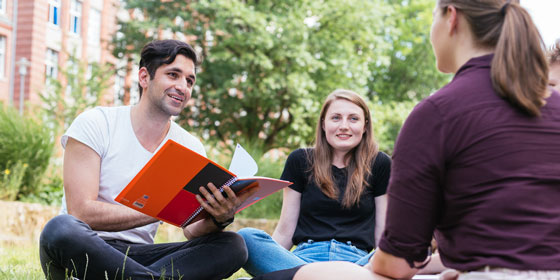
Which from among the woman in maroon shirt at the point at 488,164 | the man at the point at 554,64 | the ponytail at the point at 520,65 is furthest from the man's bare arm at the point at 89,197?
the man at the point at 554,64

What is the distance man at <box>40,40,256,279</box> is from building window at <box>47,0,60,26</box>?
2271cm

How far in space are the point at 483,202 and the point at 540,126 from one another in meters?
0.25

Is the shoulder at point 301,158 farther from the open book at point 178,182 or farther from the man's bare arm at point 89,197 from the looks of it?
the man's bare arm at point 89,197

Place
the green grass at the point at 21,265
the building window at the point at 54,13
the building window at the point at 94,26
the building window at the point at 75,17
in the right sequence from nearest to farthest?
the green grass at the point at 21,265 → the building window at the point at 54,13 → the building window at the point at 75,17 → the building window at the point at 94,26

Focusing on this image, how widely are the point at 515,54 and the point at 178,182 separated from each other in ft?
4.55

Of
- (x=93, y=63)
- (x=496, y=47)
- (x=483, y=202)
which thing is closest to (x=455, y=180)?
(x=483, y=202)

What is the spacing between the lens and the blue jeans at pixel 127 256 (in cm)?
254

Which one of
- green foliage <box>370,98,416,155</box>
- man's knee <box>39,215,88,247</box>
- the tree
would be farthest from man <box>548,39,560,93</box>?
green foliage <box>370,98,416,155</box>

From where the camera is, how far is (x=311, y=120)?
624 inches

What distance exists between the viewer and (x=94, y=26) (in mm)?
26797

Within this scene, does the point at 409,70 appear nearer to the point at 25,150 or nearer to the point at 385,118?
the point at 385,118

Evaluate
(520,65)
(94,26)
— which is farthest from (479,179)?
(94,26)

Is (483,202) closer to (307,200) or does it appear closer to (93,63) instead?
(307,200)

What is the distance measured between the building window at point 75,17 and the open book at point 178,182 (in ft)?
81.4
